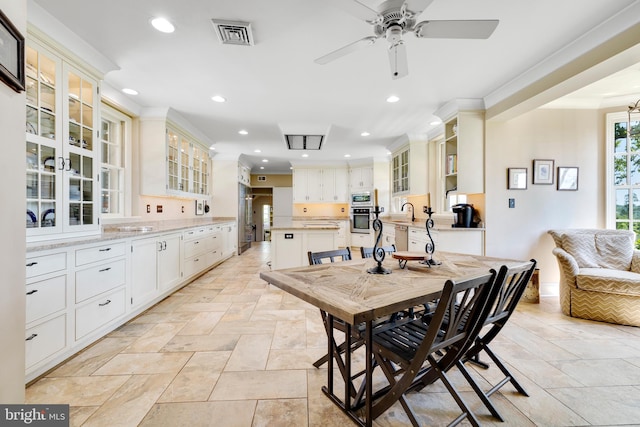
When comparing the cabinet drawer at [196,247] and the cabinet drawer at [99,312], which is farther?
the cabinet drawer at [196,247]

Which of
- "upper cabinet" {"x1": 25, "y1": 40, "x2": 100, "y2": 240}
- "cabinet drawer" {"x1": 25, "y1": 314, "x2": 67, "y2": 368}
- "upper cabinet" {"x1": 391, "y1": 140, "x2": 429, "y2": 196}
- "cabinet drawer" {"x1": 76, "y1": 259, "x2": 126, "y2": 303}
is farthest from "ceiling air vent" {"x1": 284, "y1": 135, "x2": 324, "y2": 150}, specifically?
"cabinet drawer" {"x1": 25, "y1": 314, "x2": 67, "y2": 368}

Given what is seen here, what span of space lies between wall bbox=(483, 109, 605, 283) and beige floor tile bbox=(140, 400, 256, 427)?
3.29m

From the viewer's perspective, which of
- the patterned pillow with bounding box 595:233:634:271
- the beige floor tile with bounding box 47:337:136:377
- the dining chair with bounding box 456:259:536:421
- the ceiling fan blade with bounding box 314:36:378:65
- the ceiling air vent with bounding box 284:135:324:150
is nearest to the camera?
the dining chair with bounding box 456:259:536:421

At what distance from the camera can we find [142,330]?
2527 millimetres

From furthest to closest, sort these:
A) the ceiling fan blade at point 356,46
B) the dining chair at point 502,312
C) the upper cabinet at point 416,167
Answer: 1. the upper cabinet at point 416,167
2. the ceiling fan blade at point 356,46
3. the dining chair at point 502,312

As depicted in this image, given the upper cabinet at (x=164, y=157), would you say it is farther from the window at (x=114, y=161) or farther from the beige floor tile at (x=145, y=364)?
the beige floor tile at (x=145, y=364)

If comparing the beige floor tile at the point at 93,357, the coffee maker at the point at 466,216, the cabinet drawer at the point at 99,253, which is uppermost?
the coffee maker at the point at 466,216

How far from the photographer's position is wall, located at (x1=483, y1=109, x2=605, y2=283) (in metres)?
3.44

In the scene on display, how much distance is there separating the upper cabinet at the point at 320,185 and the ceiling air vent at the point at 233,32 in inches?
222

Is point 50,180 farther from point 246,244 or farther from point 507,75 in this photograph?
point 246,244

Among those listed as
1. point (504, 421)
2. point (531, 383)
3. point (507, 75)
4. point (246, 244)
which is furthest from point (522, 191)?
point (246, 244)

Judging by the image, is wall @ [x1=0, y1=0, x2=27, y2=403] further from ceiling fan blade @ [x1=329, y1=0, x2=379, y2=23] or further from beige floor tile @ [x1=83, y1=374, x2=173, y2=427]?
ceiling fan blade @ [x1=329, y1=0, x2=379, y2=23]

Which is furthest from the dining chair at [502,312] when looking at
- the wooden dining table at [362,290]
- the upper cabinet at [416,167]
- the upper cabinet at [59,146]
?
the upper cabinet at [416,167]

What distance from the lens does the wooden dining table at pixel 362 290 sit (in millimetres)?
1109
